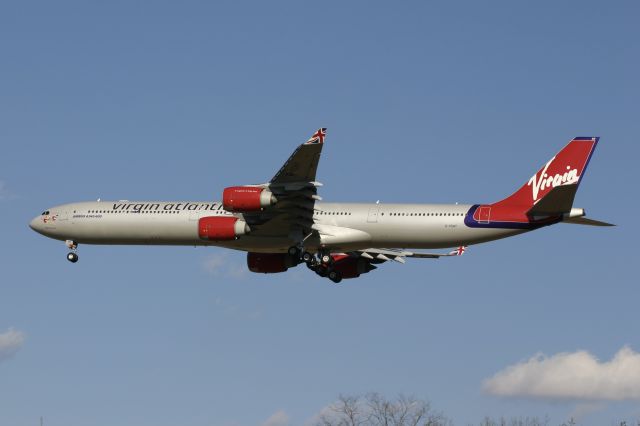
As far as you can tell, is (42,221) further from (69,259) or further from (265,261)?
(265,261)

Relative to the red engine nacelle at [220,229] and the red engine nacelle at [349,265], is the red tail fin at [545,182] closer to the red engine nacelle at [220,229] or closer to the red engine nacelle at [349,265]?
the red engine nacelle at [349,265]

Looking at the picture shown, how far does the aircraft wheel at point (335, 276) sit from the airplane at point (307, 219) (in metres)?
0.09

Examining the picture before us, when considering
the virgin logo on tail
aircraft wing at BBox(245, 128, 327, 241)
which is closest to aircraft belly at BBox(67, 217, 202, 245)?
aircraft wing at BBox(245, 128, 327, 241)

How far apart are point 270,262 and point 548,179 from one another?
20.8 m

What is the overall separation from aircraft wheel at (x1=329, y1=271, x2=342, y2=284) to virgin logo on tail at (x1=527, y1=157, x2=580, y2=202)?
16.5m

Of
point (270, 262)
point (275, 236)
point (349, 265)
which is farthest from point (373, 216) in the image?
point (349, 265)

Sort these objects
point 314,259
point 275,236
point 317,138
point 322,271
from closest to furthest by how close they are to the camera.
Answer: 1. point 317,138
2. point 275,236
3. point 314,259
4. point 322,271

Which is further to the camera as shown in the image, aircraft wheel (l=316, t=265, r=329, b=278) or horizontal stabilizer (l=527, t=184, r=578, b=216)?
aircraft wheel (l=316, t=265, r=329, b=278)

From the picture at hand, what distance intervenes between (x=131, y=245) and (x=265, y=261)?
9.50m

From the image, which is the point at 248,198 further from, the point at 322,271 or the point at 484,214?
the point at 484,214

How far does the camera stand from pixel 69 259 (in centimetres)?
7756

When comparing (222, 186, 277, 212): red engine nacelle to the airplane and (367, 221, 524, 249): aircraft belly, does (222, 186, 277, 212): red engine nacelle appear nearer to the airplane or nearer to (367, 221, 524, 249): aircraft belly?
the airplane

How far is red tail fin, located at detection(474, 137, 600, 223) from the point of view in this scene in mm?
67062

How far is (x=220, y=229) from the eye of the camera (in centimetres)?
6950
